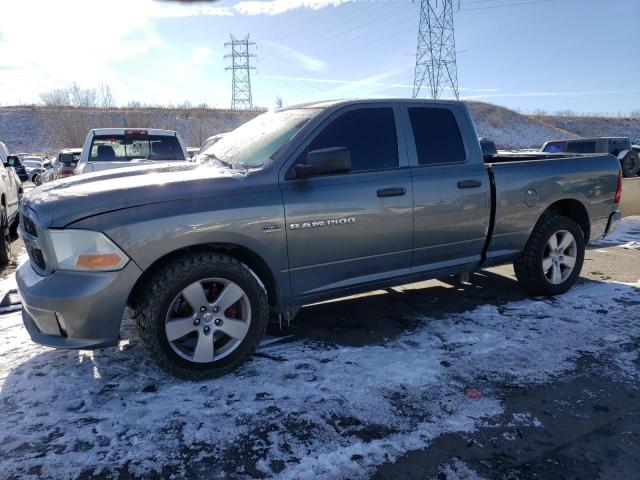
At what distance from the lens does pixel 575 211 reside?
209 inches

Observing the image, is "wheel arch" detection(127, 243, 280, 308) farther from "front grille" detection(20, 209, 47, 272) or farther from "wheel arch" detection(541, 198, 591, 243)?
"wheel arch" detection(541, 198, 591, 243)

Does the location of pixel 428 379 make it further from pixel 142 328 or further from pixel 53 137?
pixel 53 137

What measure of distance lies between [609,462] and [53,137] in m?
58.4

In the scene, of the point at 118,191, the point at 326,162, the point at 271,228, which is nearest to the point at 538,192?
the point at 326,162

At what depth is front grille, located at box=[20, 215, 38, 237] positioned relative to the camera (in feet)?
10.3

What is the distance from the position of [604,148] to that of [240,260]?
697 inches

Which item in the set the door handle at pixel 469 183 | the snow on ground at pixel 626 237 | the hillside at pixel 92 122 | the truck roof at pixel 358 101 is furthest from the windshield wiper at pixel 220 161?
A: the hillside at pixel 92 122

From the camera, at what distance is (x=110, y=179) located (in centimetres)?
349

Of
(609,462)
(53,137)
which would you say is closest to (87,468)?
(609,462)

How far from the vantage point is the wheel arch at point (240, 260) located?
321 cm

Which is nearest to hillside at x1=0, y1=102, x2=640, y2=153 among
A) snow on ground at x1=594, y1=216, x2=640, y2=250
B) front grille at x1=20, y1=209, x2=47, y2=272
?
snow on ground at x1=594, y1=216, x2=640, y2=250

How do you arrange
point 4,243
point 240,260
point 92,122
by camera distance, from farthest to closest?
point 92,122, point 4,243, point 240,260

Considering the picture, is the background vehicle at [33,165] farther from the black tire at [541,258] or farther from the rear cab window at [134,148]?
the black tire at [541,258]

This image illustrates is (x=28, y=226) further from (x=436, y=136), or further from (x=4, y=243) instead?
(x=4, y=243)
